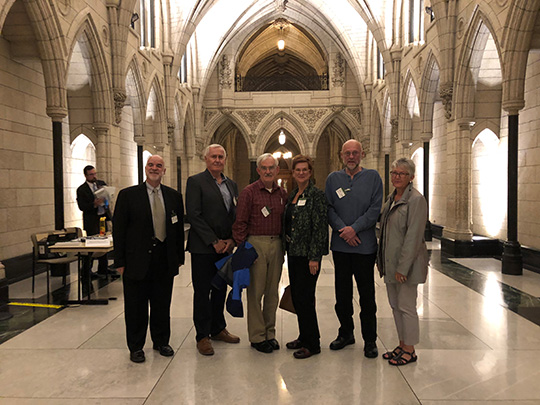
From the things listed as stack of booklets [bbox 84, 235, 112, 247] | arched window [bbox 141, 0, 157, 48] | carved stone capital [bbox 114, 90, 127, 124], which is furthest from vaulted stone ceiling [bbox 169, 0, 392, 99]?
stack of booklets [bbox 84, 235, 112, 247]

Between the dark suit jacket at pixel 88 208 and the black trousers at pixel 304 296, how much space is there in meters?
3.73

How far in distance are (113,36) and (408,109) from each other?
7928 mm

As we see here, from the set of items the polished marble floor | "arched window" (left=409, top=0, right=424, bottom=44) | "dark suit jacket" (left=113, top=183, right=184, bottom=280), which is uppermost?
"arched window" (left=409, top=0, right=424, bottom=44)

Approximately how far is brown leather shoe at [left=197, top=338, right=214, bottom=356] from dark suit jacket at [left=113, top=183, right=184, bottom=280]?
0.61 m

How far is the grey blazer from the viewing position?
2.99 metres

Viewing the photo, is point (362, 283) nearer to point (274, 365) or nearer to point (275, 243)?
point (275, 243)

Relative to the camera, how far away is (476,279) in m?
6.04

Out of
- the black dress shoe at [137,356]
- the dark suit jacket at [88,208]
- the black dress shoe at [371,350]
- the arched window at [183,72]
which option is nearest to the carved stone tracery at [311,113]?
the arched window at [183,72]

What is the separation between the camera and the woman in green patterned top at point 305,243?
3154 mm

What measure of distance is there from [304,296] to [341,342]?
1.80ft

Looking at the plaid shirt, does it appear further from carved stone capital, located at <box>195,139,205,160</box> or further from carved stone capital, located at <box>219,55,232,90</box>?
carved stone capital, located at <box>219,55,232,90</box>

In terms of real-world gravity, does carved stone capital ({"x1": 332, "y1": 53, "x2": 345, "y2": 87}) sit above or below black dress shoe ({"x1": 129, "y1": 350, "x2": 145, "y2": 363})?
above

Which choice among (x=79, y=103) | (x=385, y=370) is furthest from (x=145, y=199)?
(x=79, y=103)

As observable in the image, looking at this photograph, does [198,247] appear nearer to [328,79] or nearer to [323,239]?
[323,239]
